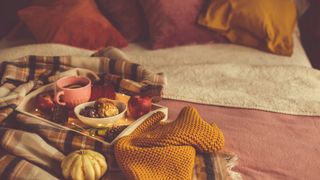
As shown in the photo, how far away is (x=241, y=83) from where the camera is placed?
1.54 m

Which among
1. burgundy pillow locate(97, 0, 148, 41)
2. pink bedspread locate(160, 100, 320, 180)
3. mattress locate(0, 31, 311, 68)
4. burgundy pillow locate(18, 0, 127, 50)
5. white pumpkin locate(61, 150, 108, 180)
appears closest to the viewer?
white pumpkin locate(61, 150, 108, 180)

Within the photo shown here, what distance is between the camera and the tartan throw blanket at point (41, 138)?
100cm

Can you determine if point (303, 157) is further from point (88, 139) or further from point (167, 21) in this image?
point (167, 21)

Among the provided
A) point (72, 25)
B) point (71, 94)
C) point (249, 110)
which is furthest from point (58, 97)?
point (72, 25)

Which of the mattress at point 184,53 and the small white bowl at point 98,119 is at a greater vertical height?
the small white bowl at point 98,119

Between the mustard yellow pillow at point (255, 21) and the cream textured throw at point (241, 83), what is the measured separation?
6.0 inches

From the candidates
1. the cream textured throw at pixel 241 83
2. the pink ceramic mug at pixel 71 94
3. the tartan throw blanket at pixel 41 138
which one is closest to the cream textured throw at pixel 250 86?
the cream textured throw at pixel 241 83

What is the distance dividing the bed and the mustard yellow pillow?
0.06 metres

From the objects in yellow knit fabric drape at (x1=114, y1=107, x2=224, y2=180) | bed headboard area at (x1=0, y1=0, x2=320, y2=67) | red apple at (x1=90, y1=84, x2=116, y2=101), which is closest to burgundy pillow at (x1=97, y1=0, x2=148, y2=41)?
bed headboard area at (x1=0, y1=0, x2=320, y2=67)

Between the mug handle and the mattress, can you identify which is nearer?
the mug handle

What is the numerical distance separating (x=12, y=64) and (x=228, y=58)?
89cm

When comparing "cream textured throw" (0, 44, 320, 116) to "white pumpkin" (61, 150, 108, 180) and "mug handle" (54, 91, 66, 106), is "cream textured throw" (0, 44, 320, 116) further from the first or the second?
"white pumpkin" (61, 150, 108, 180)

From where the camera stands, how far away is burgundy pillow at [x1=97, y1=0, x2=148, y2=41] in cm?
208

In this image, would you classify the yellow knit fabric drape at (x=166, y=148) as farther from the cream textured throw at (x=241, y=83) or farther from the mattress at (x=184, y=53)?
the mattress at (x=184, y=53)
